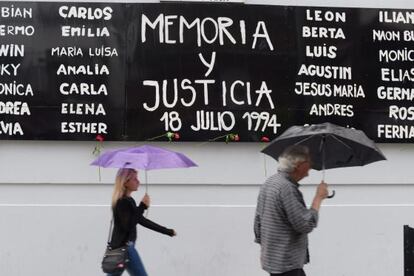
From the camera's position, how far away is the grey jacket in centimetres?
444

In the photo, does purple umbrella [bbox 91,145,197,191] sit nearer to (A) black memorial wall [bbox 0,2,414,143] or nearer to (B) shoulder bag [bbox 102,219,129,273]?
(B) shoulder bag [bbox 102,219,129,273]

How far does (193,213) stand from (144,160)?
181 cm

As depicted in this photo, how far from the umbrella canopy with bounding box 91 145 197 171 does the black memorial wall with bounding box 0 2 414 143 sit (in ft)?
4.56

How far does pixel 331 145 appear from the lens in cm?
509

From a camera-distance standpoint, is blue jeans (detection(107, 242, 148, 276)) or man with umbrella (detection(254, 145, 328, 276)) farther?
blue jeans (detection(107, 242, 148, 276))

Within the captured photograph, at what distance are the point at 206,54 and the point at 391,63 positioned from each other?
2.16 metres

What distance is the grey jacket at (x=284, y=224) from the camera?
14.6 ft

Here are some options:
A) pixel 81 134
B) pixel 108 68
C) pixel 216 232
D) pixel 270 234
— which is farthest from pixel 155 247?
pixel 270 234

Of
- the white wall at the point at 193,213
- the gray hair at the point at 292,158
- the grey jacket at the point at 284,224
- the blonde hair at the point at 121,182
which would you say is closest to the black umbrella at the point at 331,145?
the gray hair at the point at 292,158

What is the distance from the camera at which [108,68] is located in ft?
23.1

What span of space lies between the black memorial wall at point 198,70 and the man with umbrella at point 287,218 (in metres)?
2.45

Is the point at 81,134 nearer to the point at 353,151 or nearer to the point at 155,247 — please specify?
the point at 155,247

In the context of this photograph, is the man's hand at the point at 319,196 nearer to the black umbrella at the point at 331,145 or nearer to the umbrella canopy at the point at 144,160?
the black umbrella at the point at 331,145

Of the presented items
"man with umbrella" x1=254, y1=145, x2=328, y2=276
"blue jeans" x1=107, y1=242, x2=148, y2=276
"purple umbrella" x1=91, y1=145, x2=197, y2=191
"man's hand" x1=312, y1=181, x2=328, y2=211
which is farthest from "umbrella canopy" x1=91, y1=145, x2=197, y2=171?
"man's hand" x1=312, y1=181, x2=328, y2=211
